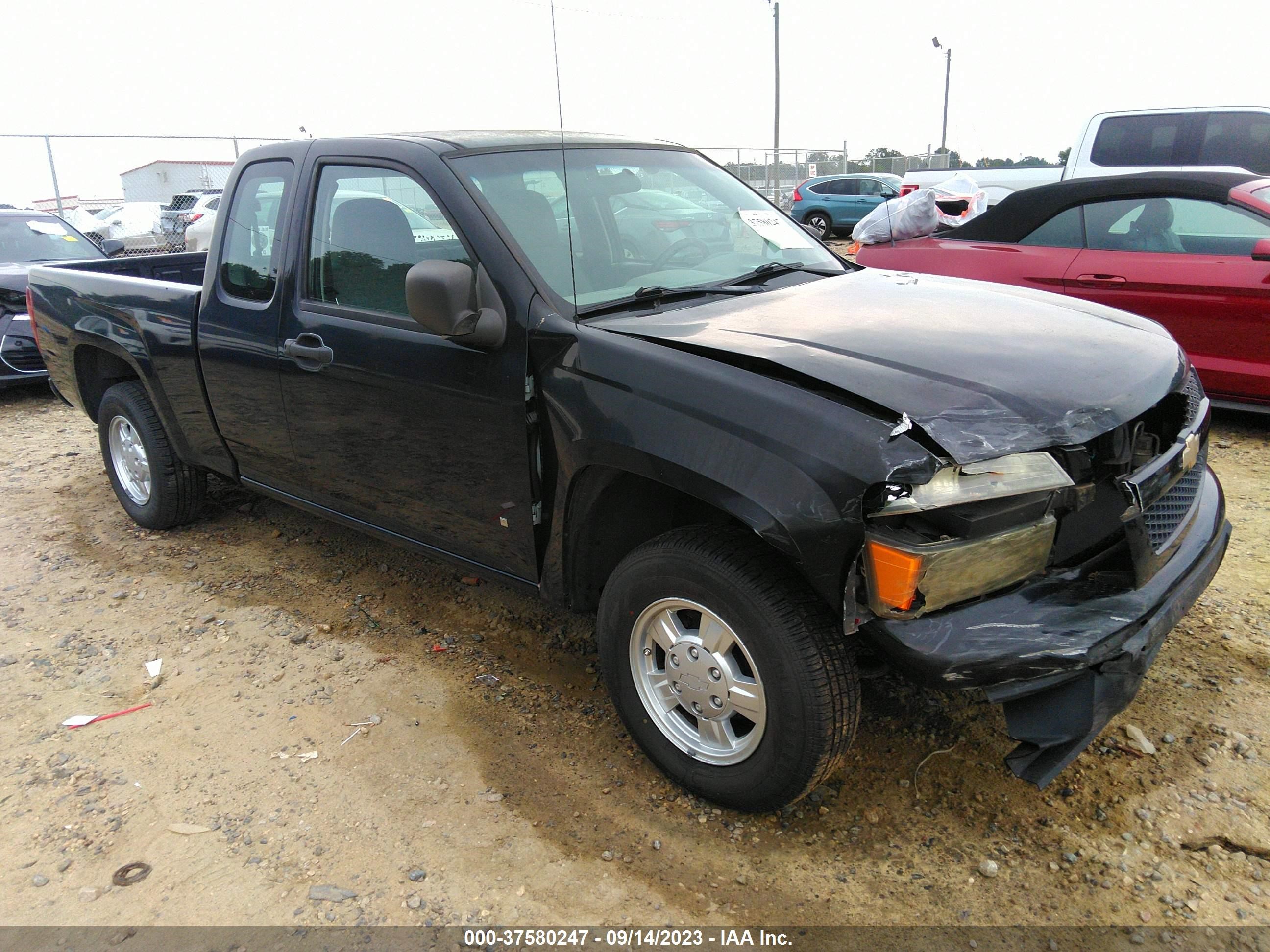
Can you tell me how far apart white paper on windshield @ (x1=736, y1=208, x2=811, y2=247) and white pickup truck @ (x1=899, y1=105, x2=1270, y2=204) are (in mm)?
5599

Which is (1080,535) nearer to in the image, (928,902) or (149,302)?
(928,902)

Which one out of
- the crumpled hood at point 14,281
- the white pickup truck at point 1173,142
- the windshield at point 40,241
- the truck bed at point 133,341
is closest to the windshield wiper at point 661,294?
the truck bed at point 133,341

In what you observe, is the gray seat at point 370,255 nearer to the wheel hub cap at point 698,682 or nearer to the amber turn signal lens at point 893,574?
the wheel hub cap at point 698,682

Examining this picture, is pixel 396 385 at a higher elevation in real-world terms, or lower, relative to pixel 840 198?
higher

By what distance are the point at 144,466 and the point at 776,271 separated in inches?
143

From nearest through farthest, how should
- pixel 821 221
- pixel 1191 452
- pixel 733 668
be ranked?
1. pixel 733 668
2. pixel 1191 452
3. pixel 821 221

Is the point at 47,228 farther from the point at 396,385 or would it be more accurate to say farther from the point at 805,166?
the point at 805,166

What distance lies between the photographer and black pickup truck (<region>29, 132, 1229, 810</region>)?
212cm

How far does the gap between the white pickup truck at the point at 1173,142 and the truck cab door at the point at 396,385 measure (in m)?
7.16

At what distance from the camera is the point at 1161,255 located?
5.61 metres

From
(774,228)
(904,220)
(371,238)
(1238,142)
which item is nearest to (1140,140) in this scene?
(1238,142)

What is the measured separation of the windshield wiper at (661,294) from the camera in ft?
9.20

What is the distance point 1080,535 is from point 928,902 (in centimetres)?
102

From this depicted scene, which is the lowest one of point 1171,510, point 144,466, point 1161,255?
point 144,466
